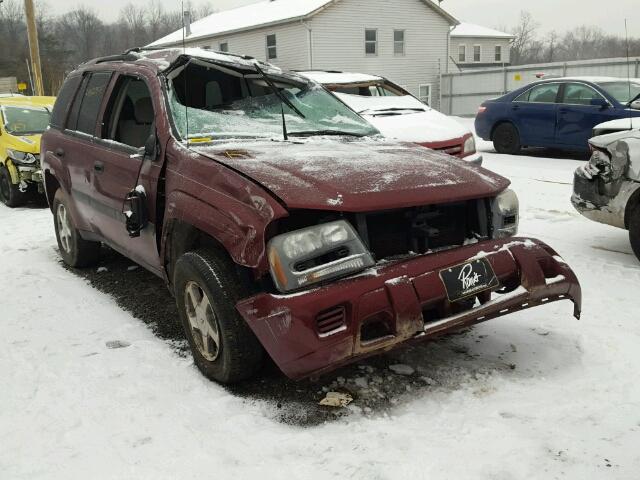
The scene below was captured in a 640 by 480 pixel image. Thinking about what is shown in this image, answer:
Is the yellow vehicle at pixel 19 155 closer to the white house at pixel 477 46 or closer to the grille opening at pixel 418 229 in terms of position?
the grille opening at pixel 418 229

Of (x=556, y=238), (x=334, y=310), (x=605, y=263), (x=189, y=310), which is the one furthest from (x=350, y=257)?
(x=556, y=238)

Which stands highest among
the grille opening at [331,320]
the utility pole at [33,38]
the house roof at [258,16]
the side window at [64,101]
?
the house roof at [258,16]

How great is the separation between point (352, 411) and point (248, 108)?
2.24 meters

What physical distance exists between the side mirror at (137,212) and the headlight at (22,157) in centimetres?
640

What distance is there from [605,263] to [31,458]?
14.9 ft

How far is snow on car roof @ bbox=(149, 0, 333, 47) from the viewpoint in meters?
26.9

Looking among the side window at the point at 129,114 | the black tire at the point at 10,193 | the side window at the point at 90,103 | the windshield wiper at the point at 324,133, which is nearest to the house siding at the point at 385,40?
the black tire at the point at 10,193

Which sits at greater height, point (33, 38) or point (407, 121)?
point (33, 38)

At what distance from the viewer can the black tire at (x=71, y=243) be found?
548 centimetres

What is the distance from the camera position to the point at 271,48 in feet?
93.8

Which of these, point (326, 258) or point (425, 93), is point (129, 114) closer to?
point (326, 258)

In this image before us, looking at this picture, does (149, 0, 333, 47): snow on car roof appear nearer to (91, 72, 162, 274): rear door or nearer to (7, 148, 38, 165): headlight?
(7, 148, 38, 165): headlight

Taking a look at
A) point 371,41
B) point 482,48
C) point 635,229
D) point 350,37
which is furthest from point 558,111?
point 482,48

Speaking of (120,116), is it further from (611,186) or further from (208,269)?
(611,186)
